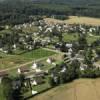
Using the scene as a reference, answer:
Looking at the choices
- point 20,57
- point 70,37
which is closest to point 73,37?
point 70,37

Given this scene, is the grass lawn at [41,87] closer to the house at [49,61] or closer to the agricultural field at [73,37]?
the house at [49,61]

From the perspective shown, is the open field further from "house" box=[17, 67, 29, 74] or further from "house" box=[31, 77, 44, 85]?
"house" box=[31, 77, 44, 85]

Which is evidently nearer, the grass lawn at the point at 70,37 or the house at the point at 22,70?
the house at the point at 22,70

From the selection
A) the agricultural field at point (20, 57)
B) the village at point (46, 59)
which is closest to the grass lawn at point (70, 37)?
the village at point (46, 59)

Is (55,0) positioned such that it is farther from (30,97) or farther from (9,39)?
(30,97)

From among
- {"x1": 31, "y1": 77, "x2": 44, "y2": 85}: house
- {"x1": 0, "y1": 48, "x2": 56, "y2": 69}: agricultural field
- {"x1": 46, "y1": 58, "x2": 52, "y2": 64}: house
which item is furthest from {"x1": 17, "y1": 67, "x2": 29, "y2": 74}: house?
{"x1": 31, "y1": 77, "x2": 44, "y2": 85}: house

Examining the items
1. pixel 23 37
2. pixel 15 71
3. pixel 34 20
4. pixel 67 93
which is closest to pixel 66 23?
pixel 34 20

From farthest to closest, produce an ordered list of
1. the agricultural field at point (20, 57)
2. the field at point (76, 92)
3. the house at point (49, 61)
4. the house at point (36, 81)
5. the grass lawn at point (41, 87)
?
1. the agricultural field at point (20, 57)
2. the house at point (49, 61)
3. the house at point (36, 81)
4. the grass lawn at point (41, 87)
5. the field at point (76, 92)
